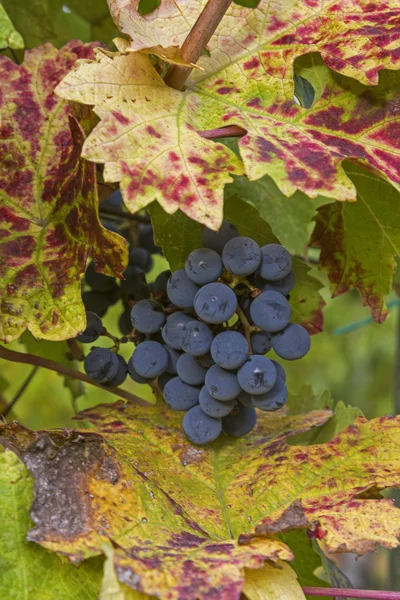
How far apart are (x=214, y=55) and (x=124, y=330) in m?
0.43

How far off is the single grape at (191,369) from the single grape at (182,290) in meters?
0.07

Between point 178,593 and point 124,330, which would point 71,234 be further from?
point 178,593

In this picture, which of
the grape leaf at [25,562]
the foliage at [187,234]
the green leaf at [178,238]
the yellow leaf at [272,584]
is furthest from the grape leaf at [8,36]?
the yellow leaf at [272,584]

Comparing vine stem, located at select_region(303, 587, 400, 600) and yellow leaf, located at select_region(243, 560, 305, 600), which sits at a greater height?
vine stem, located at select_region(303, 587, 400, 600)

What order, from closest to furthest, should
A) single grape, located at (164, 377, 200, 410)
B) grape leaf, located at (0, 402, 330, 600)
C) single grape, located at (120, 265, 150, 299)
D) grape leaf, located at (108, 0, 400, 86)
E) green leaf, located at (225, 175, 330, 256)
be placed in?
1. grape leaf, located at (0, 402, 330, 600)
2. grape leaf, located at (108, 0, 400, 86)
3. single grape, located at (164, 377, 200, 410)
4. single grape, located at (120, 265, 150, 299)
5. green leaf, located at (225, 175, 330, 256)

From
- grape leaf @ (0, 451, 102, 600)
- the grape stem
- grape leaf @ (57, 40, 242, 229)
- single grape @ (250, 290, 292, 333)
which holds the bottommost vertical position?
grape leaf @ (0, 451, 102, 600)

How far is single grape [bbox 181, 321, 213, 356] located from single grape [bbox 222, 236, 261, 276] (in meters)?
0.08

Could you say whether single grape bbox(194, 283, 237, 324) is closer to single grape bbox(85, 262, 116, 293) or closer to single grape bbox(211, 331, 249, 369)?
single grape bbox(211, 331, 249, 369)

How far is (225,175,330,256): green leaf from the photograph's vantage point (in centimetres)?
119

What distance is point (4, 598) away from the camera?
72cm

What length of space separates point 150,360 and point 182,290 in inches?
4.5

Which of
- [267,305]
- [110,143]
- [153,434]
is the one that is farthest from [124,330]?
[110,143]

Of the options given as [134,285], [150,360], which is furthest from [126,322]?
[150,360]

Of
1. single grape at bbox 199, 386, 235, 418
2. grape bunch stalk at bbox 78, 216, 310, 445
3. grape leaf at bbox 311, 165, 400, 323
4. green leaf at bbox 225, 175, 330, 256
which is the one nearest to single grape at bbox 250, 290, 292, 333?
grape bunch stalk at bbox 78, 216, 310, 445
